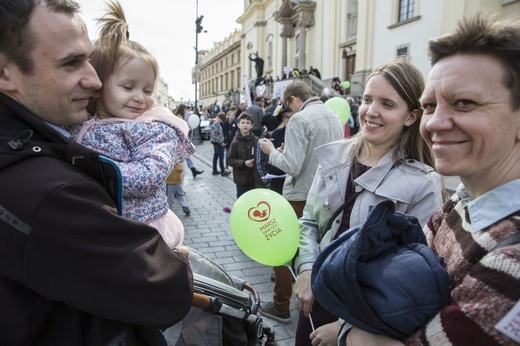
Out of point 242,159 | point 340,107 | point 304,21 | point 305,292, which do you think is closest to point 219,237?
point 242,159

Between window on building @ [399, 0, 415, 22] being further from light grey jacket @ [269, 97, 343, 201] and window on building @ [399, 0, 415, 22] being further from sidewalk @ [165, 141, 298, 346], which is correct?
light grey jacket @ [269, 97, 343, 201]

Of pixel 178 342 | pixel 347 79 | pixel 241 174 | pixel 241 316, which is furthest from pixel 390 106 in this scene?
pixel 347 79

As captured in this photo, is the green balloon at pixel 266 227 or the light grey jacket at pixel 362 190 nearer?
the light grey jacket at pixel 362 190

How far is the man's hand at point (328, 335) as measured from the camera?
1673 mm

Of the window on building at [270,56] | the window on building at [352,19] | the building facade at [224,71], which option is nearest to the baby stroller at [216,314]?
the window on building at [352,19]

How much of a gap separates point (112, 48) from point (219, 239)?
4455mm

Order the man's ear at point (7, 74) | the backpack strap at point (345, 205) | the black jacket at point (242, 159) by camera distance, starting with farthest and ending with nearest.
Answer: the black jacket at point (242, 159), the backpack strap at point (345, 205), the man's ear at point (7, 74)

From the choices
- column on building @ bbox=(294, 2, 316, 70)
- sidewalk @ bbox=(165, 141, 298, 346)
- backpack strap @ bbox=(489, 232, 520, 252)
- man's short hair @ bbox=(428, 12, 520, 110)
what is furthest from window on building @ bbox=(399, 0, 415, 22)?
backpack strap @ bbox=(489, 232, 520, 252)

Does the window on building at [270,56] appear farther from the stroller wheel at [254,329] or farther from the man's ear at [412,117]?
the stroller wheel at [254,329]

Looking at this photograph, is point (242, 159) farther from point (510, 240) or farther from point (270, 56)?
point (270, 56)

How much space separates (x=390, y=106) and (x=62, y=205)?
1799mm

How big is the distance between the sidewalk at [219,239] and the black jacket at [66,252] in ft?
2.79

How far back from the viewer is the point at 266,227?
8.02ft

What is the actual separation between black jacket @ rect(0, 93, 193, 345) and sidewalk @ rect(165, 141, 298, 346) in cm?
85
